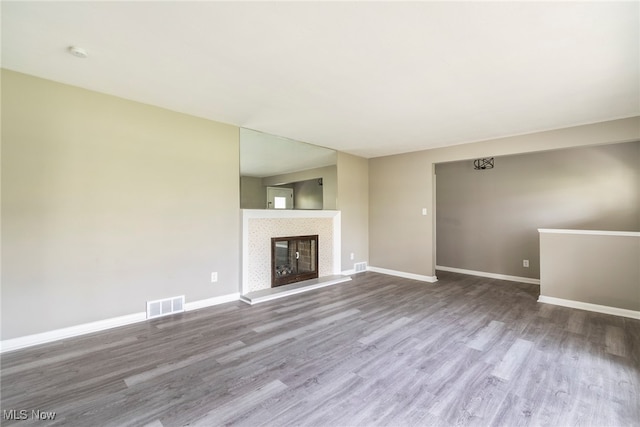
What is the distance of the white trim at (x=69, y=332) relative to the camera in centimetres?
232

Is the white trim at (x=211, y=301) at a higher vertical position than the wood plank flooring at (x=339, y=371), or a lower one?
higher

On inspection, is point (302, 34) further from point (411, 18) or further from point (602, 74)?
point (602, 74)

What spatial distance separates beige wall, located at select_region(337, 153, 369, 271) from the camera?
531cm

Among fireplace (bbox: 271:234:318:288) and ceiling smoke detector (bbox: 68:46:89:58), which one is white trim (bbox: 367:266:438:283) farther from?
ceiling smoke detector (bbox: 68:46:89:58)

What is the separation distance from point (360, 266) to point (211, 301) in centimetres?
311

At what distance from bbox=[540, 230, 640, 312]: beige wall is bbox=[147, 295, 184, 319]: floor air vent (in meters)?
4.91

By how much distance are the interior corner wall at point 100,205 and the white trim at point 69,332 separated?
5 centimetres

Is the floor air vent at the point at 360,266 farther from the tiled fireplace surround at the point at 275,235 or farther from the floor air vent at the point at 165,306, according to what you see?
the floor air vent at the point at 165,306

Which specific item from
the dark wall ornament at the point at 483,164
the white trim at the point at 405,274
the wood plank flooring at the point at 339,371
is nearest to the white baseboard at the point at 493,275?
the white trim at the point at 405,274

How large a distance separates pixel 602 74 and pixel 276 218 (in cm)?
394

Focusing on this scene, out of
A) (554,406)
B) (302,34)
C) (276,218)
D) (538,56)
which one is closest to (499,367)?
(554,406)

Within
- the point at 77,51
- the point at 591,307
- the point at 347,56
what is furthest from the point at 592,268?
the point at 77,51

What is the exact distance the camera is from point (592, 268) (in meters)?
3.45

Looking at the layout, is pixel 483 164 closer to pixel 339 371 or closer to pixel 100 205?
pixel 339 371
